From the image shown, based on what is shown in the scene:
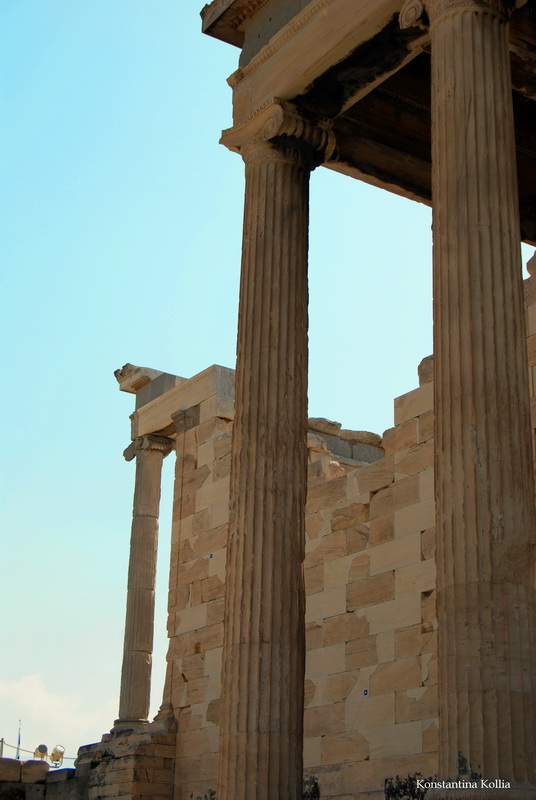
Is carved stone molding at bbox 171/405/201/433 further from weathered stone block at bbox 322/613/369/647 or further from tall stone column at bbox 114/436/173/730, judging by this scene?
weathered stone block at bbox 322/613/369/647

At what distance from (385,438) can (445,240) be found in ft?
24.0

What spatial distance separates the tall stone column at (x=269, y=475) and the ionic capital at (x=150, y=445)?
11.2 m

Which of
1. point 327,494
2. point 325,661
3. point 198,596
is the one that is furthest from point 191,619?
point 327,494

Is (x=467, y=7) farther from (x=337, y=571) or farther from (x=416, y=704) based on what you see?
(x=337, y=571)

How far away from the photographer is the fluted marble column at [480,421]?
11.0 meters

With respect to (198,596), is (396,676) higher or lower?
lower

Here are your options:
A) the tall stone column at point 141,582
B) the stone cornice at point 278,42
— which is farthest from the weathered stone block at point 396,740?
the stone cornice at point 278,42

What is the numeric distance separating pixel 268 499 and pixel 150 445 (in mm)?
12628

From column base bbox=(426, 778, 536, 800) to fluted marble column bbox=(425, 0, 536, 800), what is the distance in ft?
0.04

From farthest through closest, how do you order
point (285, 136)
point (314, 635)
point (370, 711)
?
point (314, 635), point (370, 711), point (285, 136)

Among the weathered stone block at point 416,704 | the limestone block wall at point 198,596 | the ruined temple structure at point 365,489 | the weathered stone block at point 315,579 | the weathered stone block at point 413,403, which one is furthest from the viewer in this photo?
the limestone block wall at point 198,596

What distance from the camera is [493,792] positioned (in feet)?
34.7

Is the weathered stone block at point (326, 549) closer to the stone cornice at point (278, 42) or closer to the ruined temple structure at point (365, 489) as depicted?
the ruined temple structure at point (365, 489)

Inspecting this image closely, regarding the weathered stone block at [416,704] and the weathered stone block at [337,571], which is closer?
the weathered stone block at [416,704]
